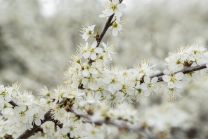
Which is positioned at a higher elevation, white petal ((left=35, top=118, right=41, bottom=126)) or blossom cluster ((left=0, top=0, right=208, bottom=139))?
blossom cluster ((left=0, top=0, right=208, bottom=139))

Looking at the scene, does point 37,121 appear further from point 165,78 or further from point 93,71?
point 165,78

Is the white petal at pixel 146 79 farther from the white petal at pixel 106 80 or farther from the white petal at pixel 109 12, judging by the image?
the white petal at pixel 109 12

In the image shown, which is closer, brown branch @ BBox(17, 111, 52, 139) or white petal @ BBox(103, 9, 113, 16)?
white petal @ BBox(103, 9, 113, 16)

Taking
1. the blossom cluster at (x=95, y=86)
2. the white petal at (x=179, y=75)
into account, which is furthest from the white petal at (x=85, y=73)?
the white petal at (x=179, y=75)

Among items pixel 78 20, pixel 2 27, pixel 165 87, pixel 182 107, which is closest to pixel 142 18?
pixel 78 20

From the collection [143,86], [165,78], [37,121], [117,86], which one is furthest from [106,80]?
[37,121]

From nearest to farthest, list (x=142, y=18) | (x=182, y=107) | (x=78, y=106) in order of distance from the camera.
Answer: (x=78, y=106)
(x=182, y=107)
(x=142, y=18)

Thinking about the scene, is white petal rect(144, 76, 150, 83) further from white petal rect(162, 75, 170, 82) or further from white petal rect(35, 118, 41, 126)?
white petal rect(35, 118, 41, 126)

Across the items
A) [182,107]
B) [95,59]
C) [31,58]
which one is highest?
[31,58]

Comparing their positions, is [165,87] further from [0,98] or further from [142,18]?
[142,18]

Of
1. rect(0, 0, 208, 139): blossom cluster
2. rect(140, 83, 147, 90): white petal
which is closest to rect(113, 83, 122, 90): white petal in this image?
rect(0, 0, 208, 139): blossom cluster

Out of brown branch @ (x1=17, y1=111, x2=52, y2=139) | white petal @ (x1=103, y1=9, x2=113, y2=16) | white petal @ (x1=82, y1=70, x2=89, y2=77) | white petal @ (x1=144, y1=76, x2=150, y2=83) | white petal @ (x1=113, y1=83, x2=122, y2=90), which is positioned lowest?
brown branch @ (x1=17, y1=111, x2=52, y2=139)
